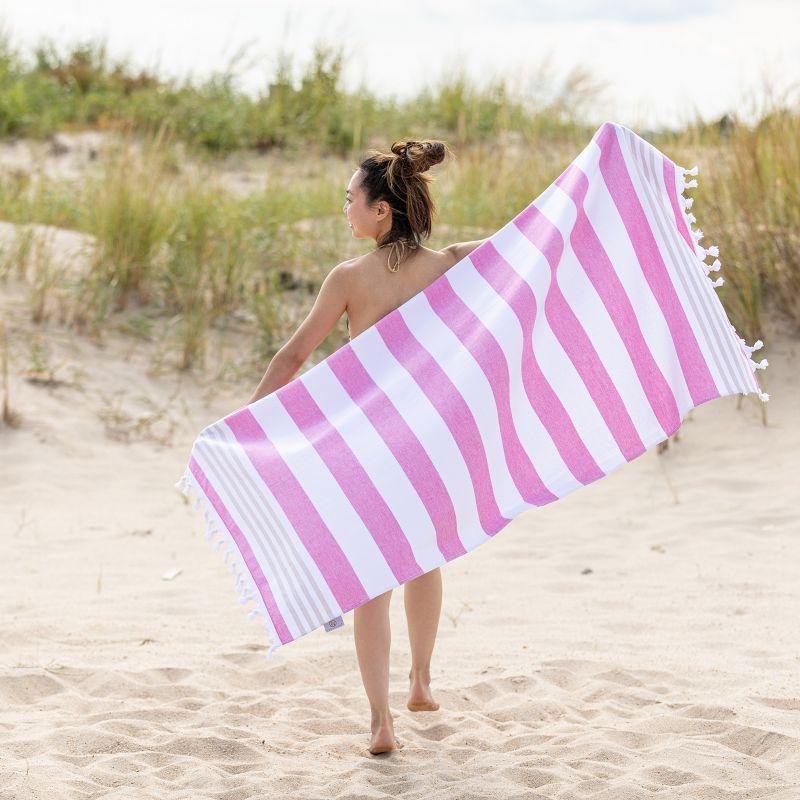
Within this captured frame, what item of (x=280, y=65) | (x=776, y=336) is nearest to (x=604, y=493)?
(x=776, y=336)

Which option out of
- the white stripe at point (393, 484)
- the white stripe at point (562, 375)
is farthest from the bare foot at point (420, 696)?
the white stripe at point (562, 375)

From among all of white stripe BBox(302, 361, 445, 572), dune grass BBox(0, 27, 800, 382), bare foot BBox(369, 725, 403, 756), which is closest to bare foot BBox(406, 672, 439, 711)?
bare foot BBox(369, 725, 403, 756)

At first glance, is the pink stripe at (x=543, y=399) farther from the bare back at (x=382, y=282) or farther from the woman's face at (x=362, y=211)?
the woman's face at (x=362, y=211)

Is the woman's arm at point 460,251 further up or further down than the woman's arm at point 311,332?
further up

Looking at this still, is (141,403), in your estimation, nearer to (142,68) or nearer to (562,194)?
(562,194)

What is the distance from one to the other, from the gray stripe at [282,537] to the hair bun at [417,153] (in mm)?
886

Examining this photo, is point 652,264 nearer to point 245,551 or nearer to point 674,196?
point 674,196

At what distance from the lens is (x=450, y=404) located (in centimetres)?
326

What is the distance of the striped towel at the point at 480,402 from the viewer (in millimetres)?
3232

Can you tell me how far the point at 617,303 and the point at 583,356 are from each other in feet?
0.58

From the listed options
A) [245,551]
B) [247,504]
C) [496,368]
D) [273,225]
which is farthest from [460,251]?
[273,225]

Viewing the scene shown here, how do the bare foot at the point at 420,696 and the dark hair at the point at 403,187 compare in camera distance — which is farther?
the bare foot at the point at 420,696

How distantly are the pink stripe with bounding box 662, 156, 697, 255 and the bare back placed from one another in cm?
69

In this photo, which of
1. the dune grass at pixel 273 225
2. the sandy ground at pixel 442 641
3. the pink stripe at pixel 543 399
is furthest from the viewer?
the dune grass at pixel 273 225
